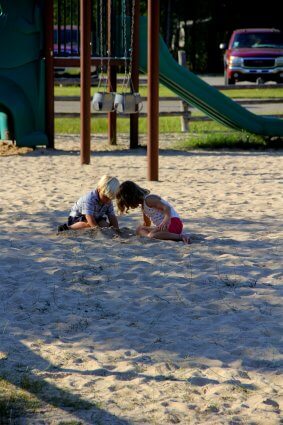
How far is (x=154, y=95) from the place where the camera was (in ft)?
42.2

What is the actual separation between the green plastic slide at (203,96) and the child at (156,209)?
7.73 meters

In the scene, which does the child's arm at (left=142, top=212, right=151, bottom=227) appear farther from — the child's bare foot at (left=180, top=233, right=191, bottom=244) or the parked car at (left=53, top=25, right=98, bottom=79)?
the parked car at (left=53, top=25, right=98, bottom=79)

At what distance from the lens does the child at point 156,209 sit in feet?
28.5

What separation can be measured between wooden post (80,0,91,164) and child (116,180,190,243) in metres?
5.64

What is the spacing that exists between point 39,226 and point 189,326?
352 cm

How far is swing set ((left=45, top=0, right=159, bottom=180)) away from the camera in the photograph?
41.9 feet

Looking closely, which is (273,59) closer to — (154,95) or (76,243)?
(154,95)

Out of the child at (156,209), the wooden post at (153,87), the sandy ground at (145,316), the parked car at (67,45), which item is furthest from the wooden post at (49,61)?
the child at (156,209)

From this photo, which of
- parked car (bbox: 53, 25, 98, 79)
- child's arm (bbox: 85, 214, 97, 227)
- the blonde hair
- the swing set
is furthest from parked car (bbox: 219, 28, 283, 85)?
the blonde hair

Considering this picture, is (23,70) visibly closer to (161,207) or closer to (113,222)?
(113,222)

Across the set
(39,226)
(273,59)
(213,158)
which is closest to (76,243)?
(39,226)

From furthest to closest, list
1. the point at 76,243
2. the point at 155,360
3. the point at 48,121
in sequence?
the point at 48,121, the point at 76,243, the point at 155,360

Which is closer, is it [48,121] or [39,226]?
[39,226]

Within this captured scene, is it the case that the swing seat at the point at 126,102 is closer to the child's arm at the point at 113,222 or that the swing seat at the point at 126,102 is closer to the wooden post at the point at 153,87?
the wooden post at the point at 153,87
